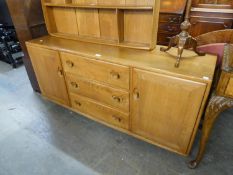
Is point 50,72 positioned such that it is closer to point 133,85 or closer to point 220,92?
point 133,85

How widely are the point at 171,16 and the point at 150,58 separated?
193 cm

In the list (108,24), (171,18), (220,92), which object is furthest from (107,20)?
(171,18)

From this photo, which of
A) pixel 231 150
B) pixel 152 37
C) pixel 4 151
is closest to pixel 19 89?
pixel 4 151

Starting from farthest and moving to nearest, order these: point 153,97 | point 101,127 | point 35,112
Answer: point 35,112 < point 101,127 < point 153,97

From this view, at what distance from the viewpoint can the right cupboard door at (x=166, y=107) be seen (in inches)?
42.8

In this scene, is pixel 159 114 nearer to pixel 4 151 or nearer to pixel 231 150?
pixel 231 150

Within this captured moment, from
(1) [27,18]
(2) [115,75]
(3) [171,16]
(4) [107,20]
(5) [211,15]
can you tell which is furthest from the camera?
(3) [171,16]

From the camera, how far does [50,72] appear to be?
1816 mm

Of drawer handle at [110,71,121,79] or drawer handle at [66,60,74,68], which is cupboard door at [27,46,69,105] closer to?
drawer handle at [66,60,74,68]

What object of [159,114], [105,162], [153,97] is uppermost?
[153,97]

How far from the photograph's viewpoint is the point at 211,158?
1.41 meters

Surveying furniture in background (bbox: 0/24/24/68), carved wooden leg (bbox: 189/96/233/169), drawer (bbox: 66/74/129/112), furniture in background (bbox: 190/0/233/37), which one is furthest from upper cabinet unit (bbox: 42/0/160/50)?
furniture in background (bbox: 190/0/233/37)

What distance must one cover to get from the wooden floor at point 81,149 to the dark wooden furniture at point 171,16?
5.42 feet

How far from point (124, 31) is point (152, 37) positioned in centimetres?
30
